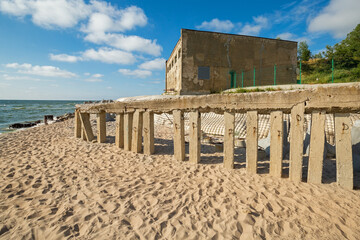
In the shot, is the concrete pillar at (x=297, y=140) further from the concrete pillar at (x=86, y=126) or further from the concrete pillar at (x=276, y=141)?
the concrete pillar at (x=86, y=126)

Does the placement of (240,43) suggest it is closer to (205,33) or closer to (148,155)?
(205,33)

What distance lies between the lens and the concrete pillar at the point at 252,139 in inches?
147

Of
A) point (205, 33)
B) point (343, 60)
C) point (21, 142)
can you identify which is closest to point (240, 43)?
point (205, 33)

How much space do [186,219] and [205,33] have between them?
55.4 ft

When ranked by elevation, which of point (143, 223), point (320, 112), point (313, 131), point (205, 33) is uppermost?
point (205, 33)

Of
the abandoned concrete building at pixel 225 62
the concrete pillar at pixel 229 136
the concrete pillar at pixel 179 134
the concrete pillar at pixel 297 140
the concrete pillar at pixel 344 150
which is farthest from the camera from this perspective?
the abandoned concrete building at pixel 225 62

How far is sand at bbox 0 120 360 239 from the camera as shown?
2229mm

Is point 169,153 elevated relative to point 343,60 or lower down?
lower down

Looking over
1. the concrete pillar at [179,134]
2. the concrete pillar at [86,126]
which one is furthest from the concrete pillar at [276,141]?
the concrete pillar at [86,126]

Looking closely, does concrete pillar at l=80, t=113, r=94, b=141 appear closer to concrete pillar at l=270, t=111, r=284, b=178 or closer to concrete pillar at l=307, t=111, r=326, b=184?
concrete pillar at l=270, t=111, r=284, b=178

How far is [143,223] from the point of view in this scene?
2369 millimetres

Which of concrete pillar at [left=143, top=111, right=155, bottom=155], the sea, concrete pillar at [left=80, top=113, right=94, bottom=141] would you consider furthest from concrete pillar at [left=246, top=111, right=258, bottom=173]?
the sea

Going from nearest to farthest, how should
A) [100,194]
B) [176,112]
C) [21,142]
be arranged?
1. [100,194]
2. [176,112]
3. [21,142]

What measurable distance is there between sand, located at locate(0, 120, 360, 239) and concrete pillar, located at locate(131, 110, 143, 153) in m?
1.12
